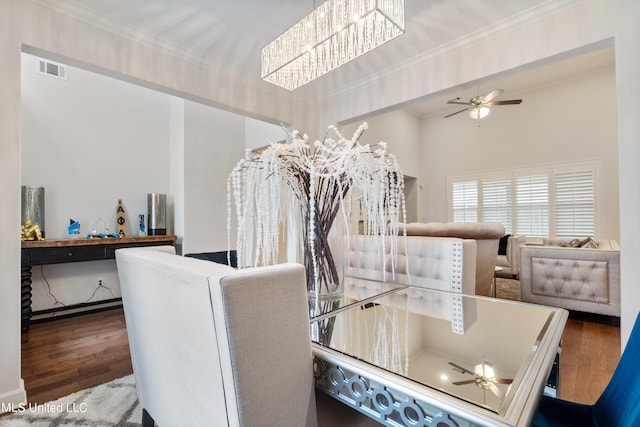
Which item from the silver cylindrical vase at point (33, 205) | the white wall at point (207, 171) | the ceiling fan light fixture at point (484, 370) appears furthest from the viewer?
the white wall at point (207, 171)

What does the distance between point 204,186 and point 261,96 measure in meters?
1.76

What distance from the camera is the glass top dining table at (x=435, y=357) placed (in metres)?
0.68

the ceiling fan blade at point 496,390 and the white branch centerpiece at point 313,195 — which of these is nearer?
the ceiling fan blade at point 496,390

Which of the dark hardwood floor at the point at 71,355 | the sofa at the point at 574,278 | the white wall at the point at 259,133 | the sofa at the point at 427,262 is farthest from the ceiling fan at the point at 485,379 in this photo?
the white wall at the point at 259,133

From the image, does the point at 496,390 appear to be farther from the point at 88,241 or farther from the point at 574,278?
the point at 88,241

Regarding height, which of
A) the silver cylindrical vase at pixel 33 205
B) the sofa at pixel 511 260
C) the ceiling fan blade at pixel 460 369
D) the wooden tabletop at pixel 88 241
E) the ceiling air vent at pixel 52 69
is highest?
the ceiling air vent at pixel 52 69

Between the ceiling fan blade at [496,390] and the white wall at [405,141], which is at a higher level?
the white wall at [405,141]

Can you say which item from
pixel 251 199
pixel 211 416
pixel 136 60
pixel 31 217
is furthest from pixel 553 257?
pixel 31 217

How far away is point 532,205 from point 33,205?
7.47 meters

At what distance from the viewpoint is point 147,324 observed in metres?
1.02

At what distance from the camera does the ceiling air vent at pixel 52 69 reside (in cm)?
332

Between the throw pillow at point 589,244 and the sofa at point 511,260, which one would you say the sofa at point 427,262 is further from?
the sofa at point 511,260

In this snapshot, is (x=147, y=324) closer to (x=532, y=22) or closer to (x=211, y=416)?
(x=211, y=416)

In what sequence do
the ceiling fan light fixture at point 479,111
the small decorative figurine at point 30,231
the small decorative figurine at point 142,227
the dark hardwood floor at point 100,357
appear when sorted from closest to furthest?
the dark hardwood floor at point 100,357, the small decorative figurine at point 30,231, the small decorative figurine at point 142,227, the ceiling fan light fixture at point 479,111
